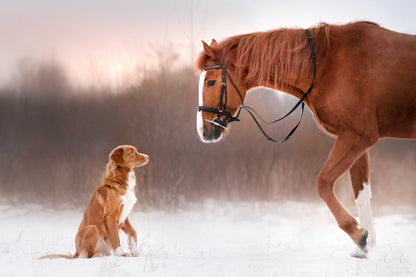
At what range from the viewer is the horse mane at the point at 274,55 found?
15.9ft

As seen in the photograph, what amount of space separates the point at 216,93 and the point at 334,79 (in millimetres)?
1332

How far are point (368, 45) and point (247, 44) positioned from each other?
1387mm

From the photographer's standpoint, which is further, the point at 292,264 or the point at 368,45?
the point at 368,45

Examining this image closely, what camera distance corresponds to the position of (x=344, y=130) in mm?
4547

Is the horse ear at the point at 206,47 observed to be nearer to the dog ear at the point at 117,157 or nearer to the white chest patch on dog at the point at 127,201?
the dog ear at the point at 117,157

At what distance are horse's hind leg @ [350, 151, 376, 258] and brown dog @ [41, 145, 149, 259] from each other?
2477 mm

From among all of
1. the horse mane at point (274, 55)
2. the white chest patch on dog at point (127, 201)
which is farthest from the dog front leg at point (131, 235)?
the horse mane at point (274, 55)

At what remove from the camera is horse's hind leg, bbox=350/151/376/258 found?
4902 mm

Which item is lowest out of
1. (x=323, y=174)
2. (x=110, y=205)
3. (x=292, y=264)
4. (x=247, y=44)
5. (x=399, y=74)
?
(x=292, y=264)

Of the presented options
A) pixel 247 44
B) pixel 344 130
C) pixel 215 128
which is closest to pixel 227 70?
pixel 247 44

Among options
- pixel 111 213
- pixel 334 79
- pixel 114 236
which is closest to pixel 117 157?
pixel 111 213

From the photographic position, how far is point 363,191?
4953 millimetres

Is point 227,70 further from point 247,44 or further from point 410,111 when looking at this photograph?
point 410,111

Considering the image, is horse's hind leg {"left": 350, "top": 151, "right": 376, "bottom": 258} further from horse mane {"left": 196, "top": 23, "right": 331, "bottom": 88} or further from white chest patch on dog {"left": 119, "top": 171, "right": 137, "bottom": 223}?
white chest patch on dog {"left": 119, "top": 171, "right": 137, "bottom": 223}
